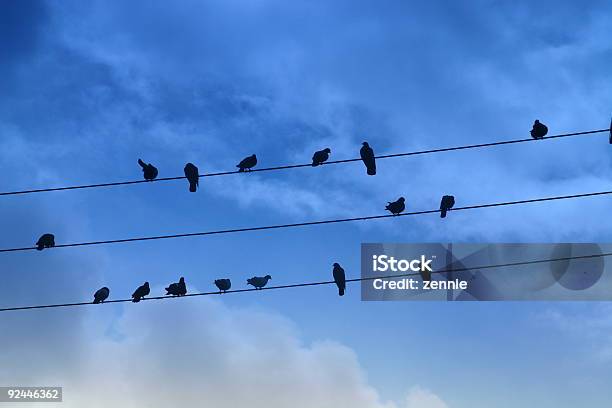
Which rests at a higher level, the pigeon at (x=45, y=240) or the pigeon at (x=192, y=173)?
the pigeon at (x=192, y=173)

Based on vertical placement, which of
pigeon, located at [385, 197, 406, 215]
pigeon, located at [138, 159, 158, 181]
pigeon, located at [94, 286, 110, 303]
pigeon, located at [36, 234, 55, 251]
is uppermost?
pigeon, located at [138, 159, 158, 181]

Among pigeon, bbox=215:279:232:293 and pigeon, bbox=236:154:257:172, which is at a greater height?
pigeon, bbox=236:154:257:172

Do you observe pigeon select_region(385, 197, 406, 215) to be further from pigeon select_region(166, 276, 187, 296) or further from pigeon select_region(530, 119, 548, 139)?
pigeon select_region(166, 276, 187, 296)

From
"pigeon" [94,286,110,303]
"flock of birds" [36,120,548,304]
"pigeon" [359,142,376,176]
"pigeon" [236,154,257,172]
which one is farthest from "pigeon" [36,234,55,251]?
"pigeon" [359,142,376,176]

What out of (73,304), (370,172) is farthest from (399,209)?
(73,304)

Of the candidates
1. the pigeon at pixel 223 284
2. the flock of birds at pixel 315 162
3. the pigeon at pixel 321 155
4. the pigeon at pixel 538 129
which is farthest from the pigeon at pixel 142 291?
the pigeon at pixel 538 129

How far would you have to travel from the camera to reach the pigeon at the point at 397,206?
57.3 feet

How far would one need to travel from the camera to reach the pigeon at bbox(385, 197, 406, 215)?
57.3 ft

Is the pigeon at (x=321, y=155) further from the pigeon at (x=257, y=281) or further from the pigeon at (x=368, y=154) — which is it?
the pigeon at (x=257, y=281)

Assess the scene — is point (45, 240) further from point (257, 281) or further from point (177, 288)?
point (257, 281)

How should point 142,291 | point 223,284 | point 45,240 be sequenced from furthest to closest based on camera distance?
point 223,284, point 142,291, point 45,240

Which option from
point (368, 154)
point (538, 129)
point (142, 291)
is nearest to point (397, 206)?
point (368, 154)

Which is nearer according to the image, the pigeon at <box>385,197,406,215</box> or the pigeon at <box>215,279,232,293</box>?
the pigeon at <box>385,197,406,215</box>

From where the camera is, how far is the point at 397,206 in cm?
1758
